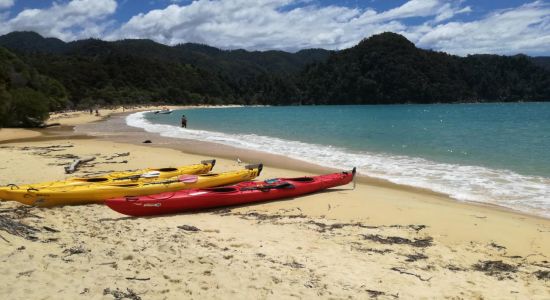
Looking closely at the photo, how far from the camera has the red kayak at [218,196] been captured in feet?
24.9

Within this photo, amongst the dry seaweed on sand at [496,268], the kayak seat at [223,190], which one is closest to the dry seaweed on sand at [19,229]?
the kayak seat at [223,190]

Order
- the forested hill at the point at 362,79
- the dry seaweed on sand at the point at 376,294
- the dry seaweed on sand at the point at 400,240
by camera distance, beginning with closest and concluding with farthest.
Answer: the dry seaweed on sand at the point at 376,294 → the dry seaweed on sand at the point at 400,240 → the forested hill at the point at 362,79

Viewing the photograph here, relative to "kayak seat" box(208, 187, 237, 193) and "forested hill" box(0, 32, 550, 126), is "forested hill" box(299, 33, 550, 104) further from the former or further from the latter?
"kayak seat" box(208, 187, 237, 193)

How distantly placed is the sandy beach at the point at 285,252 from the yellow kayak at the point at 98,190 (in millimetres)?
248

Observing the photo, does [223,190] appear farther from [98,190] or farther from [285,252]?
[285,252]

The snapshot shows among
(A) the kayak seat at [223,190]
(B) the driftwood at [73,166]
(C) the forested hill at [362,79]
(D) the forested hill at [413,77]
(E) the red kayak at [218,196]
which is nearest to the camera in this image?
(E) the red kayak at [218,196]

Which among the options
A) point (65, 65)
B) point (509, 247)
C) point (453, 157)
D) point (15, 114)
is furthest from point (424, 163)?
point (65, 65)

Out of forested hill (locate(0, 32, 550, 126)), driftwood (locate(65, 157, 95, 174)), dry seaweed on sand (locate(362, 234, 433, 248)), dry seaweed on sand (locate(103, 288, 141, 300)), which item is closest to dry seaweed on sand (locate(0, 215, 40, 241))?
dry seaweed on sand (locate(103, 288, 141, 300))

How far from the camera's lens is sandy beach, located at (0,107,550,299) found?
179 inches

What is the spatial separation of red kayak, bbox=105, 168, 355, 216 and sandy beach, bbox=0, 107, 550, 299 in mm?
207

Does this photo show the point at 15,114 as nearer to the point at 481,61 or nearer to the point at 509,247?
the point at 509,247

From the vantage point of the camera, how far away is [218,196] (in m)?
8.48

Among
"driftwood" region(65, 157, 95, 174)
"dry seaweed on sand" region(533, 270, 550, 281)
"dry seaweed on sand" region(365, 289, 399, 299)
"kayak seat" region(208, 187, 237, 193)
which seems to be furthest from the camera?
"driftwood" region(65, 157, 95, 174)

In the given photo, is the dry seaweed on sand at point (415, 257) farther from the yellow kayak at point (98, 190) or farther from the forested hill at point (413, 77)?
the forested hill at point (413, 77)
